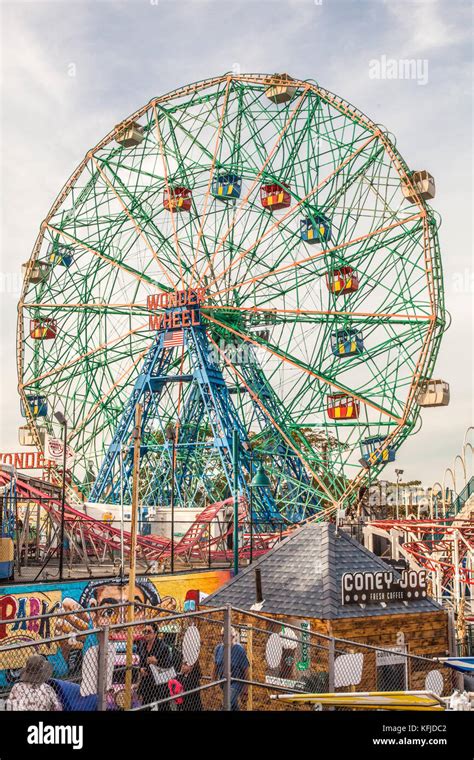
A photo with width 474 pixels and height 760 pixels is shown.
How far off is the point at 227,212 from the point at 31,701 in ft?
102

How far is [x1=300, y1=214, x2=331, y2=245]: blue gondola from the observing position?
33344 mm

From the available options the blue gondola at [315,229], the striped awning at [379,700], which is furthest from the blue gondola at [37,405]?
the striped awning at [379,700]

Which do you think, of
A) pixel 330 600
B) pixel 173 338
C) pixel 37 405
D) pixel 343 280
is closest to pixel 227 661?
pixel 330 600

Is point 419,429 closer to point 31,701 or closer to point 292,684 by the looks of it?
point 292,684

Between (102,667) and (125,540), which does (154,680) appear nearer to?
(102,667)

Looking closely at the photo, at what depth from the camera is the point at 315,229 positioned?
3338 cm

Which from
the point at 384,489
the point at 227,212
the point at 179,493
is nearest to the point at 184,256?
the point at 227,212

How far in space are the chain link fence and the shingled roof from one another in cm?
43

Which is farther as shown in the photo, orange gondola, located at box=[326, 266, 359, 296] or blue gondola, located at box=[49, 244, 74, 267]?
blue gondola, located at box=[49, 244, 74, 267]

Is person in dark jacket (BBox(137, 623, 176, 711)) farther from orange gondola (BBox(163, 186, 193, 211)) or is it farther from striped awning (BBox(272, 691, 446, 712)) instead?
orange gondola (BBox(163, 186, 193, 211))

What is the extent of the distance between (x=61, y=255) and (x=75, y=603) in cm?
2344

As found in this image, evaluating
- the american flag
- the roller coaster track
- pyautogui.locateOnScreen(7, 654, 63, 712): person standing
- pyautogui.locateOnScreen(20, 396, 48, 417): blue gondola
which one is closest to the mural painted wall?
the roller coaster track
